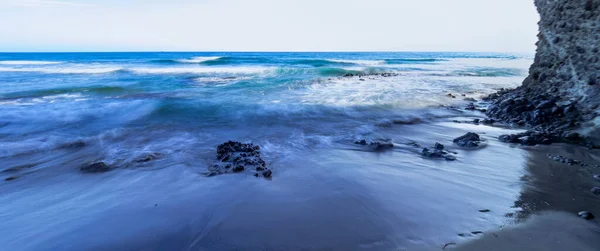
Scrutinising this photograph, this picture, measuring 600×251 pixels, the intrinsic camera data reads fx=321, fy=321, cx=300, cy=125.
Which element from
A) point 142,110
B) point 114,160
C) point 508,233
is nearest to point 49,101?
point 142,110

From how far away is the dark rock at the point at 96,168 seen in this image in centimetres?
550

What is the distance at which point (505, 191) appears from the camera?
4.32 metres

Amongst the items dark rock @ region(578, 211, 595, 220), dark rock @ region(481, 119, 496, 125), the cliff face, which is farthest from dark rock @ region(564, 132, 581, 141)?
dark rock @ region(578, 211, 595, 220)

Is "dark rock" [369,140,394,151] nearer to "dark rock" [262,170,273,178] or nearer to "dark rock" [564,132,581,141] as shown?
"dark rock" [262,170,273,178]

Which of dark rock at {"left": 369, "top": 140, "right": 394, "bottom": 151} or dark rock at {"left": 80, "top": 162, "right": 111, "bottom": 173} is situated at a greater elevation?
dark rock at {"left": 369, "top": 140, "right": 394, "bottom": 151}

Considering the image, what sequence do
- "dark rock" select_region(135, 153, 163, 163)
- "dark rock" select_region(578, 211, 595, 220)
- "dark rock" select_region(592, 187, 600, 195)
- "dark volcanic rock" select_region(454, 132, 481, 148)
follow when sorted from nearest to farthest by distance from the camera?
"dark rock" select_region(578, 211, 595, 220) → "dark rock" select_region(592, 187, 600, 195) → "dark rock" select_region(135, 153, 163, 163) → "dark volcanic rock" select_region(454, 132, 481, 148)

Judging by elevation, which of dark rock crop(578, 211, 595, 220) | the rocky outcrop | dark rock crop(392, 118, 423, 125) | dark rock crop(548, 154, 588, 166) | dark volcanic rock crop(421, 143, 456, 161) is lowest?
dark rock crop(392, 118, 423, 125)

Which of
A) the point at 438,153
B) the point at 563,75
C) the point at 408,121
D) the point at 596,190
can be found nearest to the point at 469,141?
the point at 438,153

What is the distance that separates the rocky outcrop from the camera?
6.79 metres

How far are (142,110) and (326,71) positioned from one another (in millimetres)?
23322

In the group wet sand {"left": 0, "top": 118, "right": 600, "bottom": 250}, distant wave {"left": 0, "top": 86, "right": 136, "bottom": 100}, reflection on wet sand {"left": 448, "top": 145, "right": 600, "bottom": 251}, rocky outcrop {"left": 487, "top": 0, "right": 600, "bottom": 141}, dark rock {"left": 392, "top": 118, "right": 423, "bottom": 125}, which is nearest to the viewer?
reflection on wet sand {"left": 448, "top": 145, "right": 600, "bottom": 251}

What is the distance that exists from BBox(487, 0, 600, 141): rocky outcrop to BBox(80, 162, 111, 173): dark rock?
9.09 meters

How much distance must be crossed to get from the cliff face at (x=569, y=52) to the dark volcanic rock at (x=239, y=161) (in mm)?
6708

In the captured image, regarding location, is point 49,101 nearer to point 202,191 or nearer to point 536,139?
point 202,191
